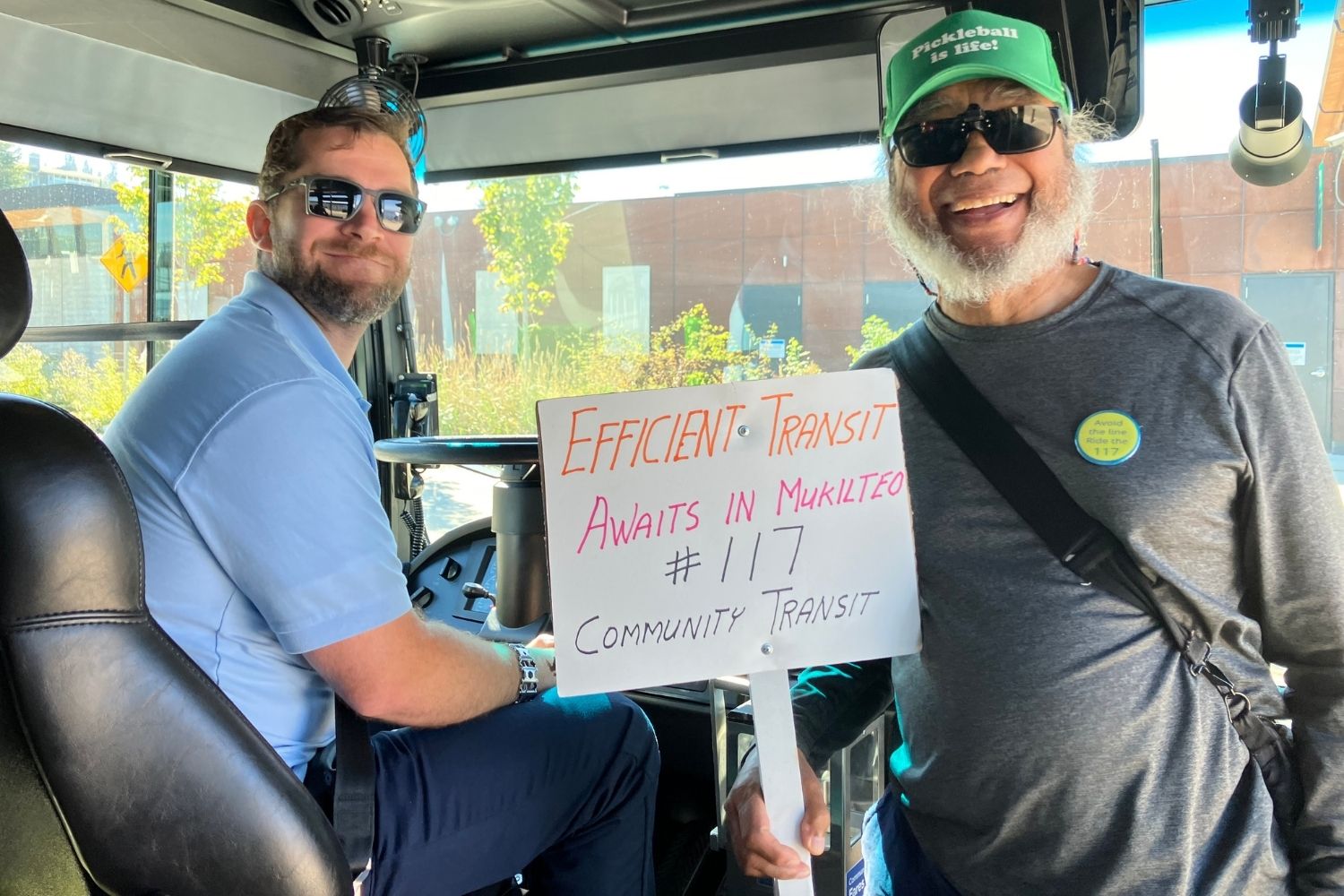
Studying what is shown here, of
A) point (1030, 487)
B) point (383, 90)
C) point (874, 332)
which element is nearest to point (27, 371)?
point (383, 90)

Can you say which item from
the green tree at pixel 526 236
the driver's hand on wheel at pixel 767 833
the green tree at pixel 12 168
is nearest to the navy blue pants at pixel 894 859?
the driver's hand on wheel at pixel 767 833

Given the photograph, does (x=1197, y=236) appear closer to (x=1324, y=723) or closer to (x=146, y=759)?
(x=1324, y=723)

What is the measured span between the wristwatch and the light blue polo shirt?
31cm

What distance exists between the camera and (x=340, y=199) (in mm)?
1894

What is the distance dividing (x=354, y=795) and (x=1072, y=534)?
41.9 inches

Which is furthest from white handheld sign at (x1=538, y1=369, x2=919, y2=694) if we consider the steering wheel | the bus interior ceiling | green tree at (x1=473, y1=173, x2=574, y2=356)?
green tree at (x1=473, y1=173, x2=574, y2=356)

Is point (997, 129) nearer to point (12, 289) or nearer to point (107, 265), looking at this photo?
point (12, 289)

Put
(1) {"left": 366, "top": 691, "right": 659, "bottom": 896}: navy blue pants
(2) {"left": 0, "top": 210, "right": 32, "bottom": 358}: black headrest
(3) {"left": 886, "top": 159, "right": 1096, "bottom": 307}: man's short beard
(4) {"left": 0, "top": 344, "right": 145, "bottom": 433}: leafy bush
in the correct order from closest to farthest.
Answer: (2) {"left": 0, "top": 210, "right": 32, "bottom": 358}: black headrest → (3) {"left": 886, "top": 159, "right": 1096, "bottom": 307}: man's short beard → (1) {"left": 366, "top": 691, "right": 659, "bottom": 896}: navy blue pants → (4) {"left": 0, "top": 344, "right": 145, "bottom": 433}: leafy bush

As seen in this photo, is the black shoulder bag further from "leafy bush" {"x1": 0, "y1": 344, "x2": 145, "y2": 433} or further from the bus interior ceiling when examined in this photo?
"leafy bush" {"x1": 0, "y1": 344, "x2": 145, "y2": 433}

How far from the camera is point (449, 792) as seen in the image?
156cm

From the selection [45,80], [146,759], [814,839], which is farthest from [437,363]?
[814,839]

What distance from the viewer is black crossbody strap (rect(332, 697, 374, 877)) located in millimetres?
1410

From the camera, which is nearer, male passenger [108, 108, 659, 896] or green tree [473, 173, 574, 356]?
male passenger [108, 108, 659, 896]

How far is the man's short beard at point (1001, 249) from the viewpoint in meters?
1.28
